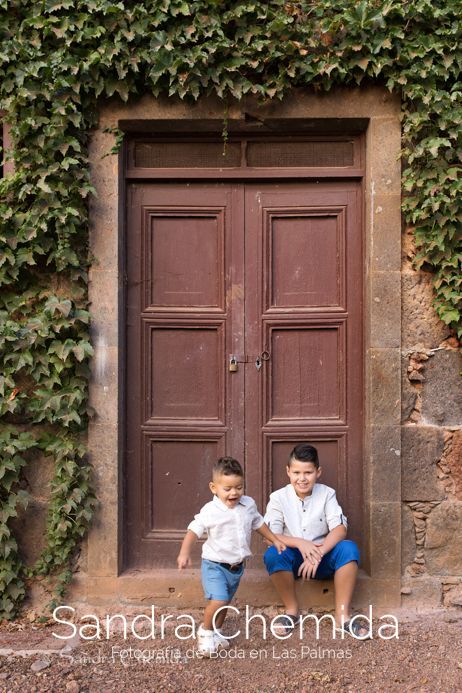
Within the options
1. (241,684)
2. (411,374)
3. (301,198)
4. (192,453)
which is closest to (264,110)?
(301,198)

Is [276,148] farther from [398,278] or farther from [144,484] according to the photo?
[144,484]

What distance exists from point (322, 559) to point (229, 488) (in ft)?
2.64

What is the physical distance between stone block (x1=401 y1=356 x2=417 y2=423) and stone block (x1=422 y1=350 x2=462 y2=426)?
0.08 meters

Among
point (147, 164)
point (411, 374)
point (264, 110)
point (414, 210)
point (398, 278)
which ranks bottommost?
point (411, 374)

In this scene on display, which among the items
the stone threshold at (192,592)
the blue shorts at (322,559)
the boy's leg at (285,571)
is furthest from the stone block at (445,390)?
the boy's leg at (285,571)

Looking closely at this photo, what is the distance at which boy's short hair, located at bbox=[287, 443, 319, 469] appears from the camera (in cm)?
405

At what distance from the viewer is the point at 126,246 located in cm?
451

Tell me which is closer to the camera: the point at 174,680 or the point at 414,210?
the point at 174,680

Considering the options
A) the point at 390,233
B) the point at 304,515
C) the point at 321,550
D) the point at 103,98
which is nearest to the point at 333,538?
the point at 321,550

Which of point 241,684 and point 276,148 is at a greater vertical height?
point 276,148

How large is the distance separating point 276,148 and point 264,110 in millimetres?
273

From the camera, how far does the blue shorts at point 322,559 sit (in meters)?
4.02

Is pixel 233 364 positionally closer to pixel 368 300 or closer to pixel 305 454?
pixel 305 454

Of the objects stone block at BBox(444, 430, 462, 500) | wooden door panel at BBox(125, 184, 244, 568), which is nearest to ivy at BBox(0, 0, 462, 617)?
wooden door panel at BBox(125, 184, 244, 568)
